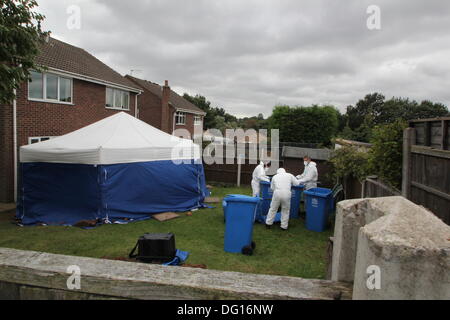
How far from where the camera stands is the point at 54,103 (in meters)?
13.3

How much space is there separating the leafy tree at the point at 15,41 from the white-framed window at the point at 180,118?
2302 centimetres

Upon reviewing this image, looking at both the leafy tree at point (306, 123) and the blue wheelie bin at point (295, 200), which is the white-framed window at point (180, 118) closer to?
the leafy tree at point (306, 123)

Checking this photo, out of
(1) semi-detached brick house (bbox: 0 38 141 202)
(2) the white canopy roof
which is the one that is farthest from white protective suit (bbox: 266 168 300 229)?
(1) semi-detached brick house (bbox: 0 38 141 202)

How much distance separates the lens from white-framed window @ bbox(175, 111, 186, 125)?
30.0 metres

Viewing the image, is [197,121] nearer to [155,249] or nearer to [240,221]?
[240,221]


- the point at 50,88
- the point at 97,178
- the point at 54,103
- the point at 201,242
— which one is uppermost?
the point at 50,88

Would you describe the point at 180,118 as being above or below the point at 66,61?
below

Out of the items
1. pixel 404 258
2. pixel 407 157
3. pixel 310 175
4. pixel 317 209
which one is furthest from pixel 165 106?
pixel 404 258

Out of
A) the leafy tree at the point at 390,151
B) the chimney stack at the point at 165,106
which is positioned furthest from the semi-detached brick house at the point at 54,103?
the leafy tree at the point at 390,151

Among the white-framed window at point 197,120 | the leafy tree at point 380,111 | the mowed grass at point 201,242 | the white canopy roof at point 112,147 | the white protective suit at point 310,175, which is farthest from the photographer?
the white-framed window at point 197,120

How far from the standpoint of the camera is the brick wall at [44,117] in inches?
451

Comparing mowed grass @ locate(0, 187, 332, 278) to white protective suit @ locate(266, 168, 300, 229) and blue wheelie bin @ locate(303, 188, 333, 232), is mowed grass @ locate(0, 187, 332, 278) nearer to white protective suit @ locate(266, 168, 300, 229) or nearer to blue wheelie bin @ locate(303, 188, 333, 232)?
blue wheelie bin @ locate(303, 188, 333, 232)

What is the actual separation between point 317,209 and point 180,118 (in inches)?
959
